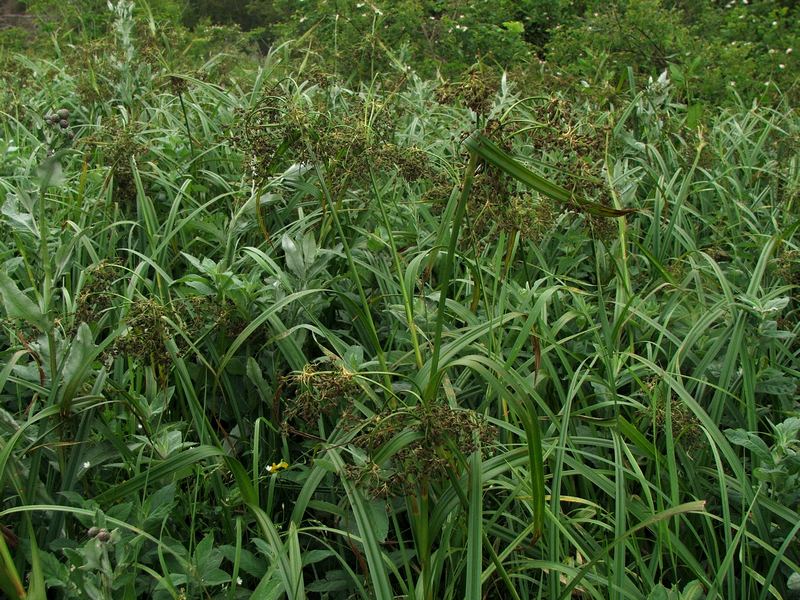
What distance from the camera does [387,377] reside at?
2033 millimetres

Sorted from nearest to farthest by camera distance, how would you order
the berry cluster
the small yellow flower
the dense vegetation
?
the berry cluster, the dense vegetation, the small yellow flower

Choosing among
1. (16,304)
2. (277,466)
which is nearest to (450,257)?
(277,466)

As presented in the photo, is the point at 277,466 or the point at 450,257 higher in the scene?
the point at 450,257

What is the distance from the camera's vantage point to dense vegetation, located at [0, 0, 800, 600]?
68.4 inches

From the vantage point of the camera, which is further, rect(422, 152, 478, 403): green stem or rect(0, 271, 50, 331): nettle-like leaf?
rect(0, 271, 50, 331): nettle-like leaf

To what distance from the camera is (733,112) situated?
4.98m

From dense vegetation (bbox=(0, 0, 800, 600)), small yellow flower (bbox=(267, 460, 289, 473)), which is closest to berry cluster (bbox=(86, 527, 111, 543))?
dense vegetation (bbox=(0, 0, 800, 600))

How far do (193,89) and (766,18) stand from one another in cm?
538

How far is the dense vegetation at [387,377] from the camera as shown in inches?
68.4

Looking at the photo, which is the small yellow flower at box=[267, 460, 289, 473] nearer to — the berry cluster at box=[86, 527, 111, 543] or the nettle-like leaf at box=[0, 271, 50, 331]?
the berry cluster at box=[86, 527, 111, 543]

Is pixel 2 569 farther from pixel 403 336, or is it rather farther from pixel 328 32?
pixel 328 32

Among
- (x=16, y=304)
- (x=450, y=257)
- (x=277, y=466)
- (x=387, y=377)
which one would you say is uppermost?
(x=450, y=257)

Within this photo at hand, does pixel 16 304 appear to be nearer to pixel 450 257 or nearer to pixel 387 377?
pixel 387 377

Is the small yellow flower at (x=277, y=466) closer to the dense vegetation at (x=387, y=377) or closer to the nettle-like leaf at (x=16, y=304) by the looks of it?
the dense vegetation at (x=387, y=377)
